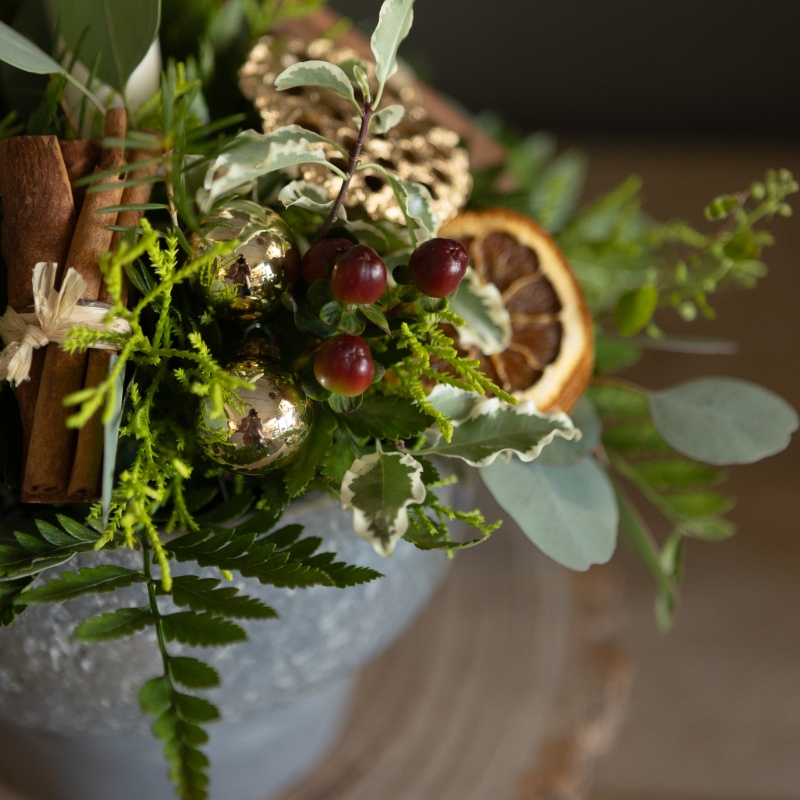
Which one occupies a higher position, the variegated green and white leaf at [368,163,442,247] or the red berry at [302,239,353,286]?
the variegated green and white leaf at [368,163,442,247]

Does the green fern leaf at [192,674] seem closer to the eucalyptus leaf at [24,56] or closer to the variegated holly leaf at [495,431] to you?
the variegated holly leaf at [495,431]

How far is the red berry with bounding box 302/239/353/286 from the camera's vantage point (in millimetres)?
327

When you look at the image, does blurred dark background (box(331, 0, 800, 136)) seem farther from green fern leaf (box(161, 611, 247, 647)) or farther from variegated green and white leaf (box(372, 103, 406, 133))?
green fern leaf (box(161, 611, 247, 647))

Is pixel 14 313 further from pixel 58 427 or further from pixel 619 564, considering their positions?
pixel 619 564

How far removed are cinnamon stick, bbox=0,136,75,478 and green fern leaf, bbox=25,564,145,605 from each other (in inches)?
2.2

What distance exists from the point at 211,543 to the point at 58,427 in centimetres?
8

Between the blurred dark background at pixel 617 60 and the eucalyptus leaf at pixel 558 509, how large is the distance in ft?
2.47

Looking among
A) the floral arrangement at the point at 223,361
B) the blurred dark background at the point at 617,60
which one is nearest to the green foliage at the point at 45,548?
the floral arrangement at the point at 223,361

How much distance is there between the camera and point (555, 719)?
643 millimetres

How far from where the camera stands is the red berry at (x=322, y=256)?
327 millimetres

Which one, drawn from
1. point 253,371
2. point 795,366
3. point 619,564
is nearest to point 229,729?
point 253,371

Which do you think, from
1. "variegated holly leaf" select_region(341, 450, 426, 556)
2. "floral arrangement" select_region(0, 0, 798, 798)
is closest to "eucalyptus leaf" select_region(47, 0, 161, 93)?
"floral arrangement" select_region(0, 0, 798, 798)

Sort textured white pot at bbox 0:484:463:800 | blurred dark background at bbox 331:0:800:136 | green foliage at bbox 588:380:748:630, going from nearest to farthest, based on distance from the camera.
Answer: textured white pot at bbox 0:484:463:800 < green foliage at bbox 588:380:748:630 < blurred dark background at bbox 331:0:800:136

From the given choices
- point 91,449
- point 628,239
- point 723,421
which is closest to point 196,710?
point 91,449
